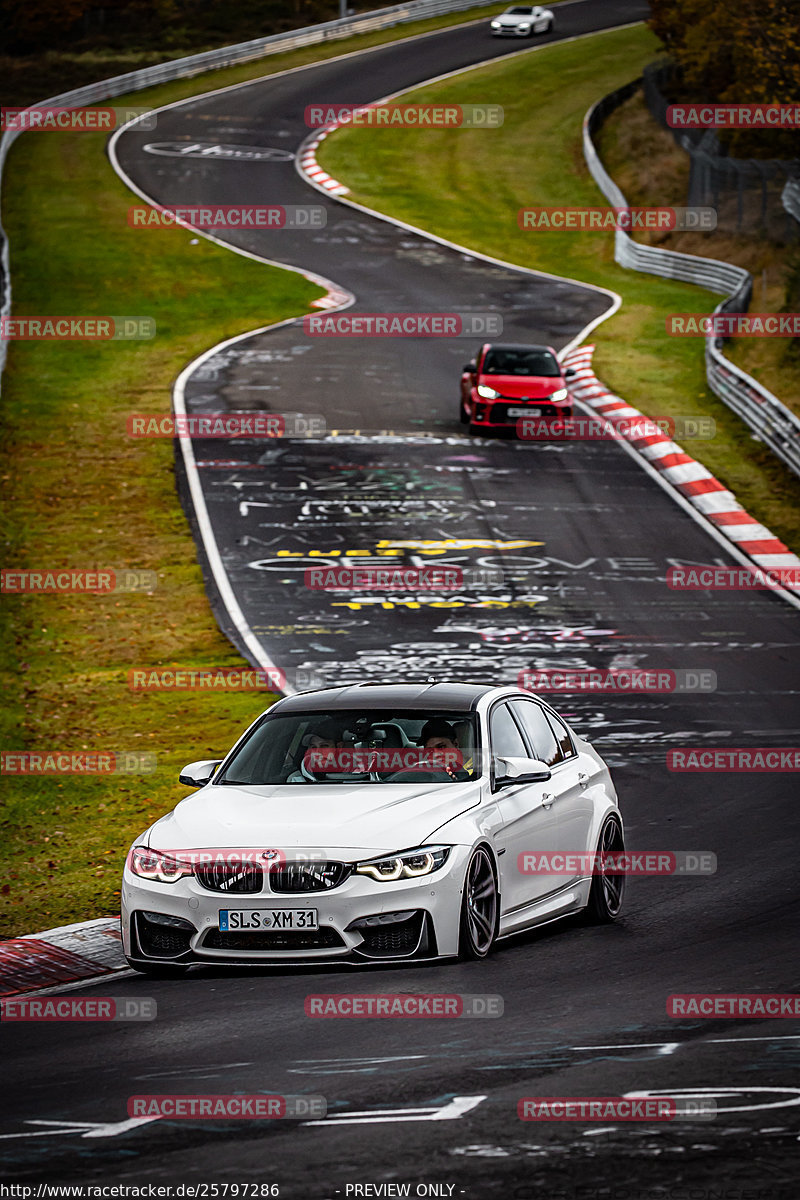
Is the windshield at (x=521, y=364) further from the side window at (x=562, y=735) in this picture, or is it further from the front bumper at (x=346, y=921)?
the front bumper at (x=346, y=921)

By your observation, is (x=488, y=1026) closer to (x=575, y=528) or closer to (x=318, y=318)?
(x=575, y=528)

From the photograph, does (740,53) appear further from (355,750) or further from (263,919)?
(263,919)

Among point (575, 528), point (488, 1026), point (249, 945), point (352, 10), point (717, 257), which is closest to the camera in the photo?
point (488, 1026)

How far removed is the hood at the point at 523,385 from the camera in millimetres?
32312

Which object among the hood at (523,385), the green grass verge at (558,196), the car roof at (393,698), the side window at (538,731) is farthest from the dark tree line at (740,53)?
the car roof at (393,698)

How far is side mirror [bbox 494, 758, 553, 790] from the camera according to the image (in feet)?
31.8

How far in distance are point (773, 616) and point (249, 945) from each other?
1421 centimetres

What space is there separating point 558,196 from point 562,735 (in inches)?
1950

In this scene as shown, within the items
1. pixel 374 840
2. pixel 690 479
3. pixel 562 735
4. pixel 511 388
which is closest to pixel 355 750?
pixel 374 840

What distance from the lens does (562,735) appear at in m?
11.0

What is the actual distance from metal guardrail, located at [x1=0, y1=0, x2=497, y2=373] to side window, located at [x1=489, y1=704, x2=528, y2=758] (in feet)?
171

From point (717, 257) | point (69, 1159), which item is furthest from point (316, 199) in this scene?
point (69, 1159)

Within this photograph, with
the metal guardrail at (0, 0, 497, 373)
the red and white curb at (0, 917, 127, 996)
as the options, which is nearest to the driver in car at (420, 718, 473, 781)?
the red and white curb at (0, 917, 127, 996)

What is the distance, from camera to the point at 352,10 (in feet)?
305
